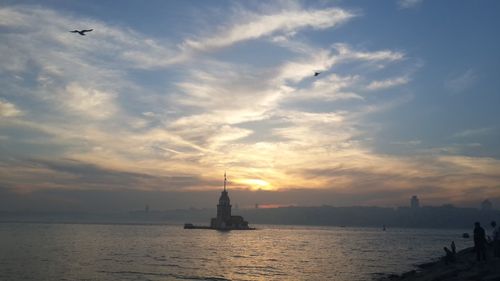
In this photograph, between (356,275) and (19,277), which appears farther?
(356,275)

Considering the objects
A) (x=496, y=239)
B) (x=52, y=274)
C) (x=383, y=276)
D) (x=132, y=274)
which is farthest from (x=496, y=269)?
(x=52, y=274)

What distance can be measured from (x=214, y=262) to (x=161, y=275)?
68.1 ft

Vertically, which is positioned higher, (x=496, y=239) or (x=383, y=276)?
(x=496, y=239)

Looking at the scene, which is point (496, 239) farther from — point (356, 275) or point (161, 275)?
point (161, 275)

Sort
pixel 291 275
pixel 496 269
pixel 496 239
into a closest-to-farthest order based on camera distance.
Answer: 1. pixel 496 269
2. pixel 496 239
3. pixel 291 275

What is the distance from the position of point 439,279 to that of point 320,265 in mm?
39728

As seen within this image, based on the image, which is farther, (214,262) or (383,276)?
(214,262)

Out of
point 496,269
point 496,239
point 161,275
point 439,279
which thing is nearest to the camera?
point 496,269

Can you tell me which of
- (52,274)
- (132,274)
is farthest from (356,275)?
(52,274)

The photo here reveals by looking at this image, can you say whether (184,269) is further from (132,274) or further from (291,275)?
(291,275)

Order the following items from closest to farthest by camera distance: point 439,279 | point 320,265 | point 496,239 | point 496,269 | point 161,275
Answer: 1. point 496,269
2. point 439,279
3. point 496,239
4. point 161,275
5. point 320,265

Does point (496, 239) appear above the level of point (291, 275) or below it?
above

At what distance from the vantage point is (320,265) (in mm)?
75750

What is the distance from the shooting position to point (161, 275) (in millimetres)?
57656
